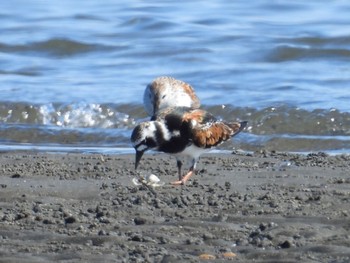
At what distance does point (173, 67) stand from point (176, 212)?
8174mm

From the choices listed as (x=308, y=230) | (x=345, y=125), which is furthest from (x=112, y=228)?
(x=345, y=125)

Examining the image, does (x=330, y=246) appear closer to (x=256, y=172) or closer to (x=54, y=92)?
(x=256, y=172)

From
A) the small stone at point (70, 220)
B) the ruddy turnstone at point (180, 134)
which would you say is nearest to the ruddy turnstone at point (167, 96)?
the ruddy turnstone at point (180, 134)

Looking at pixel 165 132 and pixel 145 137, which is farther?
pixel 165 132

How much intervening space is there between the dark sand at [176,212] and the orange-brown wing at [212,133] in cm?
26

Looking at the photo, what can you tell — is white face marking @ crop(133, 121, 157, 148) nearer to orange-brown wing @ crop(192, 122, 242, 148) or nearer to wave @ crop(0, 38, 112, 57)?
orange-brown wing @ crop(192, 122, 242, 148)

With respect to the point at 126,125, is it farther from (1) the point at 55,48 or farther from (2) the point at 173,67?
(1) the point at 55,48

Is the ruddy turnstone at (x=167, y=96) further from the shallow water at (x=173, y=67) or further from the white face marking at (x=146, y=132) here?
the white face marking at (x=146, y=132)

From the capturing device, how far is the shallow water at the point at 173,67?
1087 centimetres

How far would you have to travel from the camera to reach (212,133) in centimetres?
793

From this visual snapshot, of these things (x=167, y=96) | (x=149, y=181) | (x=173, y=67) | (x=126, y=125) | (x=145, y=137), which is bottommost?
(x=126, y=125)

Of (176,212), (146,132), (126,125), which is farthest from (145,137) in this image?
(126,125)

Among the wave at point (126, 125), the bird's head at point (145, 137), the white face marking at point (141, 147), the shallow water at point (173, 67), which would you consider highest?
the bird's head at point (145, 137)

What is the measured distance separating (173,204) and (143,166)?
178 cm
